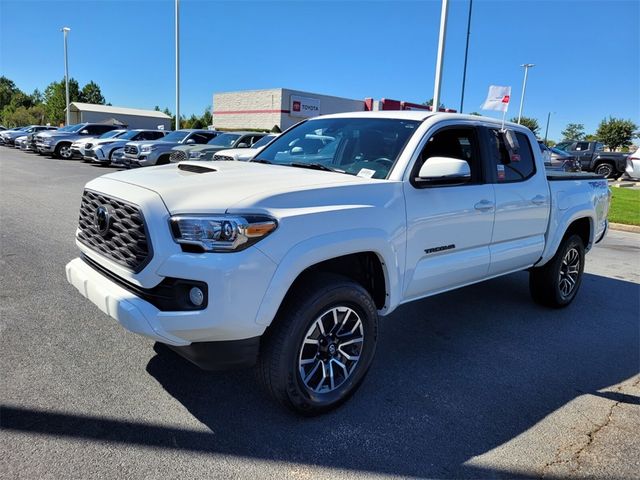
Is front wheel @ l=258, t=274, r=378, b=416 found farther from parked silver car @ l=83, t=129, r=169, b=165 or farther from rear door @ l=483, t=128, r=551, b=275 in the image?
parked silver car @ l=83, t=129, r=169, b=165


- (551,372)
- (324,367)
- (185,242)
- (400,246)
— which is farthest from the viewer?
(551,372)

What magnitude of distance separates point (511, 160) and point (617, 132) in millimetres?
69469

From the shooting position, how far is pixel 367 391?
344cm

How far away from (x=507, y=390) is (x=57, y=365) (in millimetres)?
3205

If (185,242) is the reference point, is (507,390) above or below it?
below

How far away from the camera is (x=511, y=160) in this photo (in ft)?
15.0

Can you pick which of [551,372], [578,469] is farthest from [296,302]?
[551,372]

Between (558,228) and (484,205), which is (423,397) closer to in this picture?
(484,205)

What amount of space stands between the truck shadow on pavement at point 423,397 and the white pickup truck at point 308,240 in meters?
0.27

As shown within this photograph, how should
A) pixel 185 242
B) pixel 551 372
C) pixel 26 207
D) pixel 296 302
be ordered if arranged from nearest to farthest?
pixel 185 242 < pixel 296 302 < pixel 551 372 < pixel 26 207

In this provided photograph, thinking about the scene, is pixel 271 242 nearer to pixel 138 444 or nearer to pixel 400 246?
pixel 400 246

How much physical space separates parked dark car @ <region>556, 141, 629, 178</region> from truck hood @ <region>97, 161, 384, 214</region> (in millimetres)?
25278

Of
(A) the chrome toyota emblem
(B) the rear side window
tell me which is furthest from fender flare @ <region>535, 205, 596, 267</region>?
(A) the chrome toyota emblem

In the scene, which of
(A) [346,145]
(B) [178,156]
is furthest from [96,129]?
(A) [346,145]
